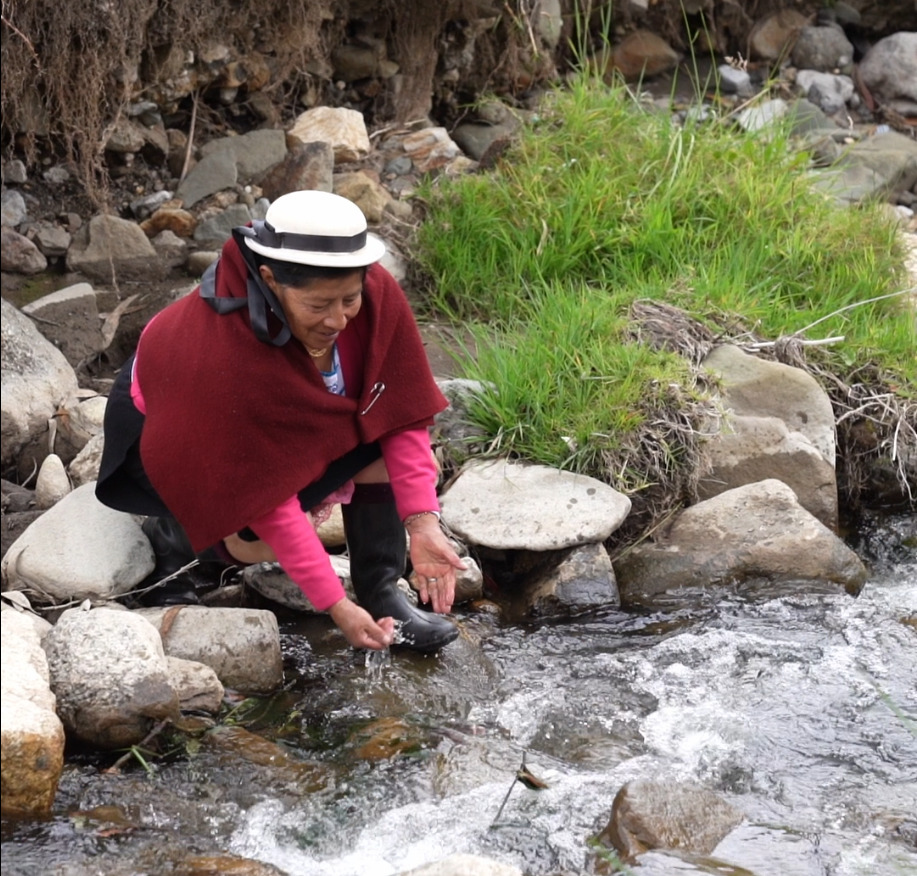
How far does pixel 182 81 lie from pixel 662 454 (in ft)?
8.80

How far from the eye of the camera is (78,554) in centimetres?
354

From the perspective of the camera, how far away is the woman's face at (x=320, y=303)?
2797mm

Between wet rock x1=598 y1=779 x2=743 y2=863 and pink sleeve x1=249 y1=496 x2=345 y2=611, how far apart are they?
783 mm

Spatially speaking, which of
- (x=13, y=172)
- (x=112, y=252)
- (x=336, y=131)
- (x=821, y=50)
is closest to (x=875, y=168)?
(x=821, y=50)

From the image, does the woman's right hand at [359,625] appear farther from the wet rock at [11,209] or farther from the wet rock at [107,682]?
the wet rock at [11,209]

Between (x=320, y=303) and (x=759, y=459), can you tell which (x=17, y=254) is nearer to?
(x=320, y=303)

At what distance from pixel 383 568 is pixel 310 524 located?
502 mm

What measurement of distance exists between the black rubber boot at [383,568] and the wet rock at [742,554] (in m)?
0.79

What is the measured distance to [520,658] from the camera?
12.1 ft

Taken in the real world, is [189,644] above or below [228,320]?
below

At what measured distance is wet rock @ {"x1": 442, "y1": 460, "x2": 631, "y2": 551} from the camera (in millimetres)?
3992

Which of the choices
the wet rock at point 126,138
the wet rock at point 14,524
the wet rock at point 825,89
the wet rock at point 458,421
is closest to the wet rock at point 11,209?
the wet rock at point 126,138

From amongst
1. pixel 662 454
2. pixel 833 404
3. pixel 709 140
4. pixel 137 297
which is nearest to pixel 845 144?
pixel 709 140

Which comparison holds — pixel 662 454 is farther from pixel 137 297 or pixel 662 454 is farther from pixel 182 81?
pixel 182 81
